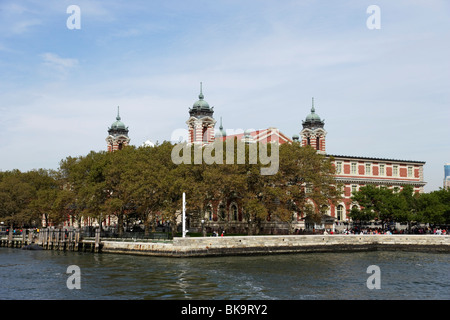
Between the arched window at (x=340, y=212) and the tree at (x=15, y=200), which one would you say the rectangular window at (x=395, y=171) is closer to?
the arched window at (x=340, y=212)

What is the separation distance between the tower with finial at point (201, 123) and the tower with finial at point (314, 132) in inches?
822

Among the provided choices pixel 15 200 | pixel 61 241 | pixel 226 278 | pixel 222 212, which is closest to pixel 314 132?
pixel 222 212

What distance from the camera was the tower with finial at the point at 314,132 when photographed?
104500 millimetres

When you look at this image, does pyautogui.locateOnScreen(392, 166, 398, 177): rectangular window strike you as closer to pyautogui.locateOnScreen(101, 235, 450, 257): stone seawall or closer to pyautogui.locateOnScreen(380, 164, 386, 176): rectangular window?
→ pyautogui.locateOnScreen(380, 164, 386, 176): rectangular window

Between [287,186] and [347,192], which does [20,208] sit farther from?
[347,192]

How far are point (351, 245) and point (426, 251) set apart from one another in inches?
383

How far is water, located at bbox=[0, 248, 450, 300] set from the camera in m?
33.6

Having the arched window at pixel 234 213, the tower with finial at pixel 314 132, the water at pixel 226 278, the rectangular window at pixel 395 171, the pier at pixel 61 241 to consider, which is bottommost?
the water at pixel 226 278

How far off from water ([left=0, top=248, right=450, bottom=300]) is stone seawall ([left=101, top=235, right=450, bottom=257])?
7.34 feet

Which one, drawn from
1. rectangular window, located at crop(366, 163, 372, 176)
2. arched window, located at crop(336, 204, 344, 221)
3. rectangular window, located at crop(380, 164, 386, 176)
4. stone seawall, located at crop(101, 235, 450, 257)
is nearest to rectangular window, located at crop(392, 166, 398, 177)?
rectangular window, located at crop(380, 164, 386, 176)

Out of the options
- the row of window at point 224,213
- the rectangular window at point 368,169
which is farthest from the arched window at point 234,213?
the rectangular window at point 368,169

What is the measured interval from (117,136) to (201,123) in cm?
3404
